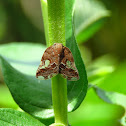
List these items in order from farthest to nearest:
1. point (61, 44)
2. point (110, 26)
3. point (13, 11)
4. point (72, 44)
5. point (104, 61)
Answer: point (13, 11) → point (110, 26) → point (104, 61) → point (72, 44) → point (61, 44)

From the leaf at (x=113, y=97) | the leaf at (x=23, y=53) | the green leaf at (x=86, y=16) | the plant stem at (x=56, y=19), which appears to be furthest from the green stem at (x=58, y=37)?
the green leaf at (x=86, y=16)

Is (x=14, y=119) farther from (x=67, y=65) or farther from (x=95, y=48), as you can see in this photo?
(x=95, y=48)

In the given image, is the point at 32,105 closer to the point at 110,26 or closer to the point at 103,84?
the point at 103,84

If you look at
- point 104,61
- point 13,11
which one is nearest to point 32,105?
point 104,61

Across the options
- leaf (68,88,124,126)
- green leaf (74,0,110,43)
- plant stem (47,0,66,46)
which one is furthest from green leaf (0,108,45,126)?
green leaf (74,0,110,43)

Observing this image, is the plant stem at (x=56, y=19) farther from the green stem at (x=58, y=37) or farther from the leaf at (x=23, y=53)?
the leaf at (x=23, y=53)

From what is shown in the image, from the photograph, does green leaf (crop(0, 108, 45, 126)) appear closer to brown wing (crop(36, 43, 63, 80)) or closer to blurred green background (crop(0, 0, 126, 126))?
brown wing (crop(36, 43, 63, 80))
